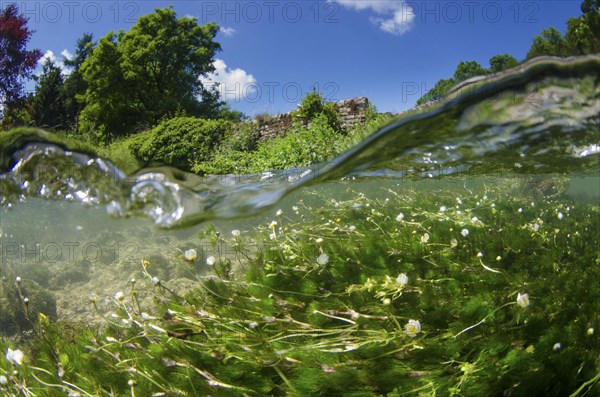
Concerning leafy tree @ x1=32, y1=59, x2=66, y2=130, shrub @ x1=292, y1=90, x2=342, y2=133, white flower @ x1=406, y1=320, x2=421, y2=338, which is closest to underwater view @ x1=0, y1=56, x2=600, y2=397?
white flower @ x1=406, y1=320, x2=421, y2=338

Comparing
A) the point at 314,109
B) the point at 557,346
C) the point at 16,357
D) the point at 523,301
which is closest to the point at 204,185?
the point at 16,357

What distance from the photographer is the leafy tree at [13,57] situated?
1236 centimetres

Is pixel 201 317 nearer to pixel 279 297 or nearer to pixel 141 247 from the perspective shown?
pixel 279 297

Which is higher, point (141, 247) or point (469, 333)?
point (141, 247)

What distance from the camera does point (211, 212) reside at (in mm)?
3250

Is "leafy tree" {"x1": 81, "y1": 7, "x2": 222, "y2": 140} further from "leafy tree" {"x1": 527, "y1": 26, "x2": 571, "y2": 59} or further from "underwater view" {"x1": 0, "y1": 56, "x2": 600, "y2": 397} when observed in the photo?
"leafy tree" {"x1": 527, "y1": 26, "x2": 571, "y2": 59}

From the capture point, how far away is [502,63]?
2.41m

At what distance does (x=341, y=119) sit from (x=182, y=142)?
4.53 metres

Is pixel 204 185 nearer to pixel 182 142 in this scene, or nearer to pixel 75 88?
pixel 182 142

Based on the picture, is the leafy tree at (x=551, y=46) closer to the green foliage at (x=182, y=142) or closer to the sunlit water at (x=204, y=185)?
the sunlit water at (x=204, y=185)

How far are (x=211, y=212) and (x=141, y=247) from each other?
62cm

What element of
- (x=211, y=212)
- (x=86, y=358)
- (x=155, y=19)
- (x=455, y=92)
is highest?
(x=155, y=19)

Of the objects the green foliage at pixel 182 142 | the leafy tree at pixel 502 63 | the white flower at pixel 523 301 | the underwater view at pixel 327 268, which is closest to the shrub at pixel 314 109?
the green foliage at pixel 182 142

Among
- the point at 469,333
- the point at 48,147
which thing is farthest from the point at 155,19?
the point at 469,333
